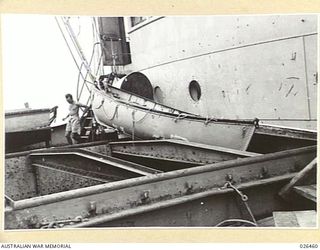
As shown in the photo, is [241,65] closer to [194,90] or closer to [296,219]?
[194,90]

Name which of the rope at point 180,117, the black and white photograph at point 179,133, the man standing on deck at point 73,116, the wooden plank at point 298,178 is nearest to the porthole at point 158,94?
the black and white photograph at point 179,133

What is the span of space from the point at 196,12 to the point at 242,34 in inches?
45.0

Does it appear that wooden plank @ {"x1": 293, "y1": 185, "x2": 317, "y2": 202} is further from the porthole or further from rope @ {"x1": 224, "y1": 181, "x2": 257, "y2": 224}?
the porthole

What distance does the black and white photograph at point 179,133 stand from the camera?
1240 mm

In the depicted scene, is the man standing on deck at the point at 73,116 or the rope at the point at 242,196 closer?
the rope at the point at 242,196

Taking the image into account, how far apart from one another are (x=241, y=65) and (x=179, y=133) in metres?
0.65

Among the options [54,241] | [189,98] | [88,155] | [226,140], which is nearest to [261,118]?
[226,140]

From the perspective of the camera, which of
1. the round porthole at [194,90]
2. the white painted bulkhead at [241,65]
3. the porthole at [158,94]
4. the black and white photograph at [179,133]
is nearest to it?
the black and white photograph at [179,133]

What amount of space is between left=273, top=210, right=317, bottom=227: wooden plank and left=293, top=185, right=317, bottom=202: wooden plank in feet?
0.18

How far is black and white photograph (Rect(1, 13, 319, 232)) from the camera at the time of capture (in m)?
1.24

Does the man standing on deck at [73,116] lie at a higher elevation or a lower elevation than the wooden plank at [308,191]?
higher

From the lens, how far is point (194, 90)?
3.10 m

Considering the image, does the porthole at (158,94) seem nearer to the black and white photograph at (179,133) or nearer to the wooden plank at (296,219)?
the black and white photograph at (179,133)

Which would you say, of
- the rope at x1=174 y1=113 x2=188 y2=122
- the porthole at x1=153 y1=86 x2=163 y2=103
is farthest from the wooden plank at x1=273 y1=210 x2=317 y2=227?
the porthole at x1=153 y1=86 x2=163 y2=103
